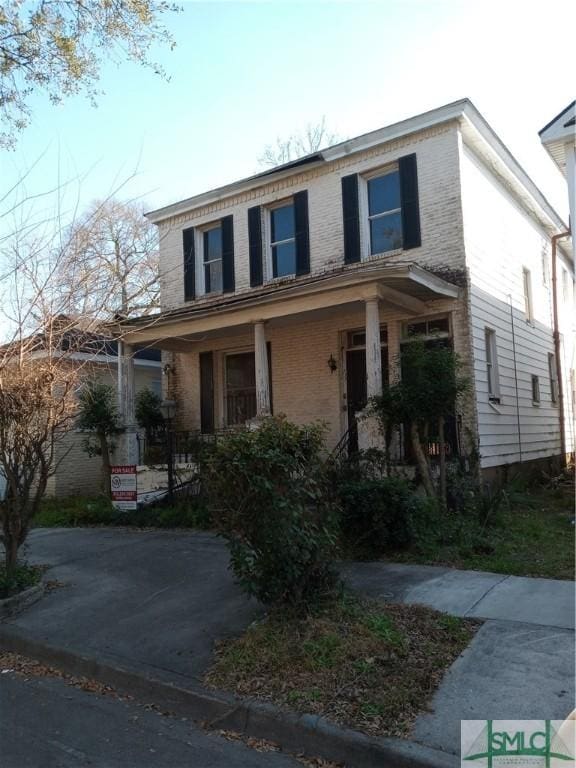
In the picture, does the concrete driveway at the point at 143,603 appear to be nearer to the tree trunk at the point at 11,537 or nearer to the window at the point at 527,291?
the tree trunk at the point at 11,537

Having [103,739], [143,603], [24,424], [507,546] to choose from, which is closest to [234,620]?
[143,603]

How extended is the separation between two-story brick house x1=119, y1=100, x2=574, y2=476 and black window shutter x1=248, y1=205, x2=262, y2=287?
1.1 inches

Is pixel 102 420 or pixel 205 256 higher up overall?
pixel 205 256

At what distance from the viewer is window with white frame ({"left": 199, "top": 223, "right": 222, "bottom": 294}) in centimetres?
1502

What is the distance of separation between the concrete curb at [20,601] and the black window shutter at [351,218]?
8.15 metres

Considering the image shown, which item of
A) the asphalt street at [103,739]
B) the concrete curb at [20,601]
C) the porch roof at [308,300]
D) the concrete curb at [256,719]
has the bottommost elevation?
the asphalt street at [103,739]

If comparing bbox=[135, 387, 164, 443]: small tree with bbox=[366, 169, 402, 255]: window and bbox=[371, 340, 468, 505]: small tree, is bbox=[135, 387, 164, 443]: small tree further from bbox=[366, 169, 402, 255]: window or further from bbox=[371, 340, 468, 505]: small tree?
bbox=[371, 340, 468, 505]: small tree

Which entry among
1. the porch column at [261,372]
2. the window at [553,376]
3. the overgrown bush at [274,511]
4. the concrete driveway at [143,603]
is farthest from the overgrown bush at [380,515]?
the window at [553,376]

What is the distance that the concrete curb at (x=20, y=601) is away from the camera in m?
6.67

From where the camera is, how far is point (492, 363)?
1220 centimetres

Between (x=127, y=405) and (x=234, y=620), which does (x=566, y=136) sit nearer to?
(x=234, y=620)

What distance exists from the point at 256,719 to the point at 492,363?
9.46m

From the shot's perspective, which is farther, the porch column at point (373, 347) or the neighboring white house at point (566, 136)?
the porch column at point (373, 347)

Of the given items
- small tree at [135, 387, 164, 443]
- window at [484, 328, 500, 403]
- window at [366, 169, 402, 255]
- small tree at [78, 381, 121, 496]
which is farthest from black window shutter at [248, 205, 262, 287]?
window at [484, 328, 500, 403]
